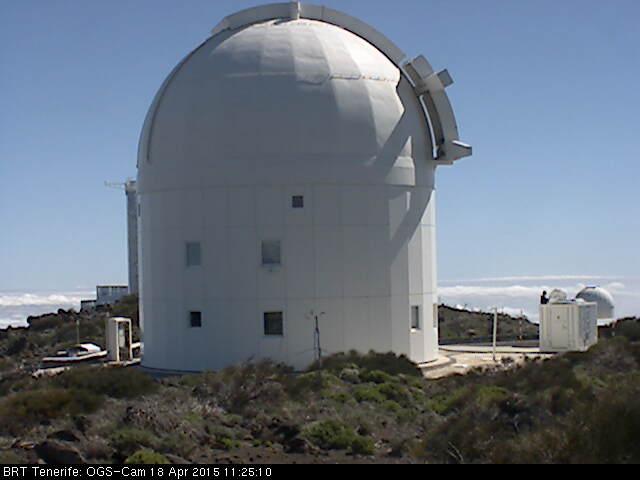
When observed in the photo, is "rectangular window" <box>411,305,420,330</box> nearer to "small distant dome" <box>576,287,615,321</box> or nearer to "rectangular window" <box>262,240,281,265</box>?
"rectangular window" <box>262,240,281,265</box>

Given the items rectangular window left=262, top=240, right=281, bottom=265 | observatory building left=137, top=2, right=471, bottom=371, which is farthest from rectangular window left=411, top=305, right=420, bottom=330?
rectangular window left=262, top=240, right=281, bottom=265

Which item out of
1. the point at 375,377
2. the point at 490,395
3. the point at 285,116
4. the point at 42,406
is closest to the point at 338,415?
the point at 490,395

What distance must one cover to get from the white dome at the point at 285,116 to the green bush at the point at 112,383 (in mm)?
6496

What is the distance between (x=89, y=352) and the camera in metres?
27.5

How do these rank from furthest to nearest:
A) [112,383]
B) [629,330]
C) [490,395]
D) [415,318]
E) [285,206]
→ 1. [629,330]
2. [415,318]
3. [285,206]
4. [112,383]
5. [490,395]

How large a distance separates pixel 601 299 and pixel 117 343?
1907 cm

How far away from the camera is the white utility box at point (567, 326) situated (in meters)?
26.1

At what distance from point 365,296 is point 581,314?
26.1 ft

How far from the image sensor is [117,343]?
86.3 ft

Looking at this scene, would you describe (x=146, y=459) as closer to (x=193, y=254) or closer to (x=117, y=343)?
(x=193, y=254)

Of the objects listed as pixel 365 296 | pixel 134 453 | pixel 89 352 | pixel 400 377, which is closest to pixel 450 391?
pixel 400 377

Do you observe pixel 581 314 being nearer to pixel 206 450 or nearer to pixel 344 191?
pixel 344 191

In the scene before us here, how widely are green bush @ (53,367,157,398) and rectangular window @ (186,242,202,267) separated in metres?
5.45

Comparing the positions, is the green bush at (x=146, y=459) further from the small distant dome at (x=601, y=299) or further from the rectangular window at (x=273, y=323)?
the small distant dome at (x=601, y=299)
